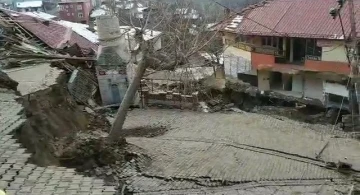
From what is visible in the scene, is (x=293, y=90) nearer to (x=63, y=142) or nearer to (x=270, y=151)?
(x=270, y=151)

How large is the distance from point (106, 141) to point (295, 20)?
52.3ft

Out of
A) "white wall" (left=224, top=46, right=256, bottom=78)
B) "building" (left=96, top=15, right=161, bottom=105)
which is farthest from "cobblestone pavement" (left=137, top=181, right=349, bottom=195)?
"white wall" (left=224, top=46, right=256, bottom=78)

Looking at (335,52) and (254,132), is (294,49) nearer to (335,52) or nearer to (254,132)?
(335,52)

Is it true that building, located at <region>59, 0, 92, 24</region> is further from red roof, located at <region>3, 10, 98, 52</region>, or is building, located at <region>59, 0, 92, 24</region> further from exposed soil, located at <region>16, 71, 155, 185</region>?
exposed soil, located at <region>16, 71, 155, 185</region>

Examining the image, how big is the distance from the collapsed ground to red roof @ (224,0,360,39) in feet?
25.4

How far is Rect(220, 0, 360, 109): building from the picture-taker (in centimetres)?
2222

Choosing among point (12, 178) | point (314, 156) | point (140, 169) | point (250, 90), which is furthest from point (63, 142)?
point (250, 90)

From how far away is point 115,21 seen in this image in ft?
55.4

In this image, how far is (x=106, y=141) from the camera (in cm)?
1153

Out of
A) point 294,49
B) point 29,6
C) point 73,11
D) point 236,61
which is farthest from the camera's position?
point 29,6

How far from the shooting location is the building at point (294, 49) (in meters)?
22.2

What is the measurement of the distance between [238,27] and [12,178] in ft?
70.3

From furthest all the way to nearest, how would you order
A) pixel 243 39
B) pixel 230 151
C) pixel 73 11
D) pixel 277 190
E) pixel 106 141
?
pixel 73 11
pixel 243 39
pixel 230 151
pixel 106 141
pixel 277 190

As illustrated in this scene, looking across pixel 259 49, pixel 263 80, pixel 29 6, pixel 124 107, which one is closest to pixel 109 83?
pixel 124 107
